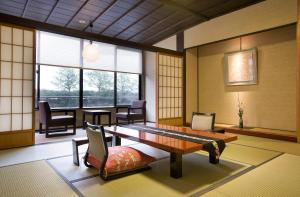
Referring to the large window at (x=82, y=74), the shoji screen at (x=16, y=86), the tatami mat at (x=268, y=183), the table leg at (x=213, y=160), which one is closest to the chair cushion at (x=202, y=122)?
the table leg at (x=213, y=160)

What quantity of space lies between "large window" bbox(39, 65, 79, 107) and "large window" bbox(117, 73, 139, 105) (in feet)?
4.62

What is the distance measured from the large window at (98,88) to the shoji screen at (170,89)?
1.78 metres

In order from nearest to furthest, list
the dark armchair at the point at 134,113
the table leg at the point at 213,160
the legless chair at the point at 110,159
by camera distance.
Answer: the legless chair at the point at 110,159
the table leg at the point at 213,160
the dark armchair at the point at 134,113

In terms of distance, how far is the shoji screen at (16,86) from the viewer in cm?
327

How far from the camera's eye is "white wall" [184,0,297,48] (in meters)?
3.76

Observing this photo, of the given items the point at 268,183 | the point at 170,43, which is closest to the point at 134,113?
the point at 170,43

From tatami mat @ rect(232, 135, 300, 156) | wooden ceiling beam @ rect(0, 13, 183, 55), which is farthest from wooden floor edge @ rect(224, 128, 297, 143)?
wooden ceiling beam @ rect(0, 13, 183, 55)

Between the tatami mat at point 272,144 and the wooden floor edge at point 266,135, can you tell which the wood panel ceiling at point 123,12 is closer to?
the wooden floor edge at point 266,135

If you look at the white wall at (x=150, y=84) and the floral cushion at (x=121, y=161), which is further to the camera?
the white wall at (x=150, y=84)

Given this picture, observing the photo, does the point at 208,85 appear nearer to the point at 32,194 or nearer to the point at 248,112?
the point at 248,112

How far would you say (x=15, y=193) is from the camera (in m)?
1.75

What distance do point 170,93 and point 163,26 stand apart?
189cm

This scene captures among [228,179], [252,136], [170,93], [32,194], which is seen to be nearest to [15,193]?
A: [32,194]

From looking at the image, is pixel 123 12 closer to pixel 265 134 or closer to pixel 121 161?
pixel 121 161
